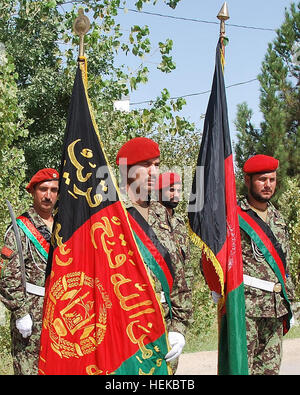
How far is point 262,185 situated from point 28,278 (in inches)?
68.6

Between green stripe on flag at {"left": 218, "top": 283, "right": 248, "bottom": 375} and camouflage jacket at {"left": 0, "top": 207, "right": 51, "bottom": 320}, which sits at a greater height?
camouflage jacket at {"left": 0, "top": 207, "right": 51, "bottom": 320}

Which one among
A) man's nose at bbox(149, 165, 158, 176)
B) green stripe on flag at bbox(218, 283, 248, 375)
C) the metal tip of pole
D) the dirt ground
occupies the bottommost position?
the dirt ground

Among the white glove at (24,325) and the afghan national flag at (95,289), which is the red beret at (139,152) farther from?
the white glove at (24,325)

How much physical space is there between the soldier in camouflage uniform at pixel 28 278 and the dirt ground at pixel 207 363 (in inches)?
102

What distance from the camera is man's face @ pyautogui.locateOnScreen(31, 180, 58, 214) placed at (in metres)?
4.72

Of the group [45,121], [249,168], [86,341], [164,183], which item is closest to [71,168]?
[86,341]

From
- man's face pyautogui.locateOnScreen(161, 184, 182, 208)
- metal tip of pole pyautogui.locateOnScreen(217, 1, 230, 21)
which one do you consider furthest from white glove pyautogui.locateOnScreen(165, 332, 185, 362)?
man's face pyautogui.locateOnScreen(161, 184, 182, 208)

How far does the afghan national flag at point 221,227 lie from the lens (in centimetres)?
390

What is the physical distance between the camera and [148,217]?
371 cm

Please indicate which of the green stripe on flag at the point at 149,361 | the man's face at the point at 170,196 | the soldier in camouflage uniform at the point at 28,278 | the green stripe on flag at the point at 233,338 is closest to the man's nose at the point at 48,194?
the soldier in camouflage uniform at the point at 28,278

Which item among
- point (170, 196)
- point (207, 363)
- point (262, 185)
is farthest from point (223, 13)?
point (207, 363)

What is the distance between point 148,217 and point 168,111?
449 centimetres

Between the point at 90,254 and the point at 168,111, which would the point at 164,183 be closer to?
the point at 168,111

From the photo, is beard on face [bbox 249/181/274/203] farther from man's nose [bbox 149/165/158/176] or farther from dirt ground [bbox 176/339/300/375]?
dirt ground [bbox 176/339/300/375]
